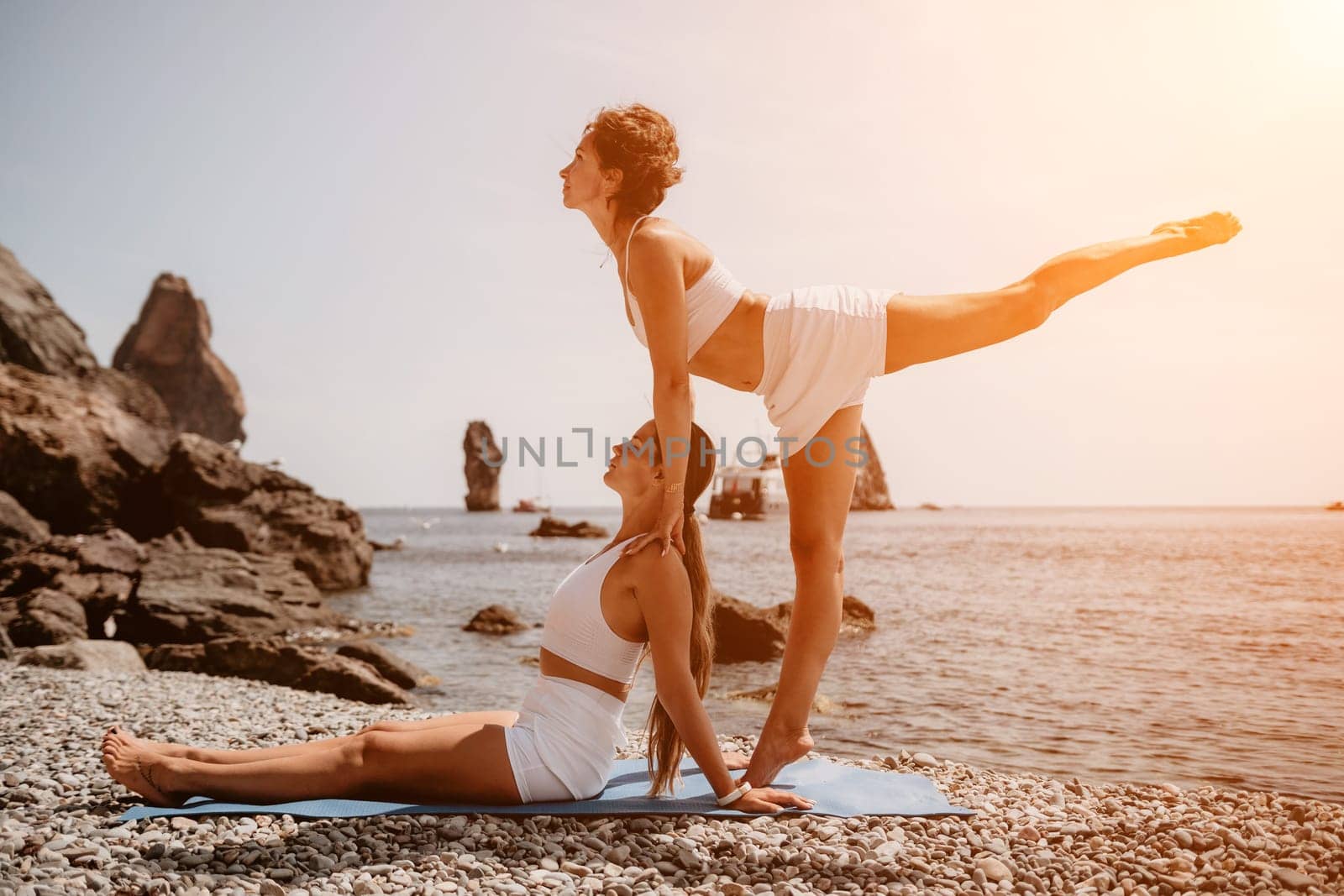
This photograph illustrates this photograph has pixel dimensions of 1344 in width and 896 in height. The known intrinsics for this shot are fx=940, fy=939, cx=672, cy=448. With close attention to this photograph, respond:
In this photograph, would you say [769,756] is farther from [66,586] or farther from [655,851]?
[66,586]

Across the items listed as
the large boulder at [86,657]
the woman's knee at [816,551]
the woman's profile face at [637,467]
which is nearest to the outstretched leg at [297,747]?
the woman's profile face at [637,467]

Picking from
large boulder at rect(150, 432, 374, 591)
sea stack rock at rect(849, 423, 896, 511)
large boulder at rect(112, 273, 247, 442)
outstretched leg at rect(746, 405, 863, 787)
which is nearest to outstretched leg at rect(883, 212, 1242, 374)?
outstretched leg at rect(746, 405, 863, 787)

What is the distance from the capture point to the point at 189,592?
11.5m

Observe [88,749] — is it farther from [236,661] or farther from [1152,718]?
[1152,718]

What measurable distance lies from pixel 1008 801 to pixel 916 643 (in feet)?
27.4

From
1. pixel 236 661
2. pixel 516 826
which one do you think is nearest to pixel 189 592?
pixel 236 661

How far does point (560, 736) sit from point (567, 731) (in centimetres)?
4

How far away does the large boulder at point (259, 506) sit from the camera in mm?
19078

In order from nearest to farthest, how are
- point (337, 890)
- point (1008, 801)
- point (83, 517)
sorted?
point (337, 890), point (1008, 801), point (83, 517)

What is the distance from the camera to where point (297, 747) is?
11.2 ft

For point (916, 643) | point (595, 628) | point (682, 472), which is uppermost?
point (682, 472)

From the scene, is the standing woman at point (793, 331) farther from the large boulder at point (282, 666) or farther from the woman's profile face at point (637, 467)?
the large boulder at point (282, 666)

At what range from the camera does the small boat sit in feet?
176

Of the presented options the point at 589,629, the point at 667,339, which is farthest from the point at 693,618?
the point at 667,339
